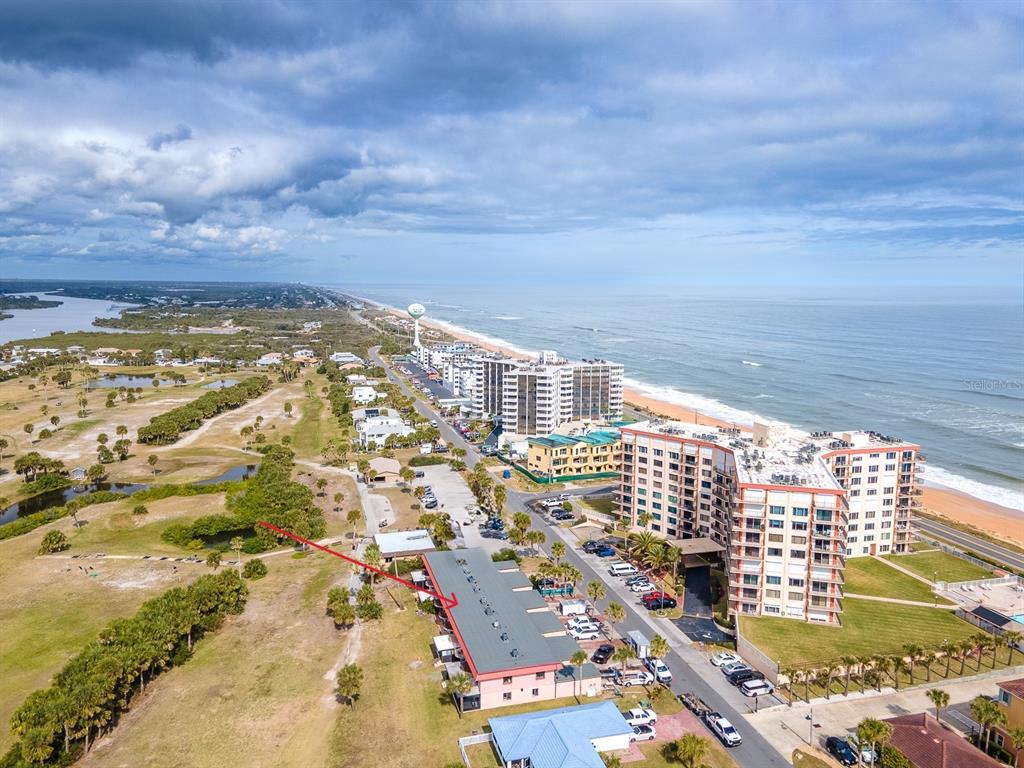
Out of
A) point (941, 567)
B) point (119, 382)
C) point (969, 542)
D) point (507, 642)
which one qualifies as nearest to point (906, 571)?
point (941, 567)

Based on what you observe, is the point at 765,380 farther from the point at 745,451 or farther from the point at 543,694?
the point at 543,694

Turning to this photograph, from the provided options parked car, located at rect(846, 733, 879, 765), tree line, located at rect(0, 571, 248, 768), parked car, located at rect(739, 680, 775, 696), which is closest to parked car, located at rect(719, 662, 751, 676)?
parked car, located at rect(739, 680, 775, 696)

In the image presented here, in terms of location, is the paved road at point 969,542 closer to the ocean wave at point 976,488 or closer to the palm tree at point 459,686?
the ocean wave at point 976,488

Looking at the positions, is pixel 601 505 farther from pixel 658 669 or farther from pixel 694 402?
pixel 694 402

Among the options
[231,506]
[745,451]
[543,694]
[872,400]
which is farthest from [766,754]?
[872,400]

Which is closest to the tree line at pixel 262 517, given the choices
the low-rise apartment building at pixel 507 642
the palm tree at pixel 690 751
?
the low-rise apartment building at pixel 507 642

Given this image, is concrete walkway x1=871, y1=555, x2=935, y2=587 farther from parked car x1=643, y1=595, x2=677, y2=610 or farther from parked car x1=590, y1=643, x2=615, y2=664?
parked car x1=590, y1=643, x2=615, y2=664
